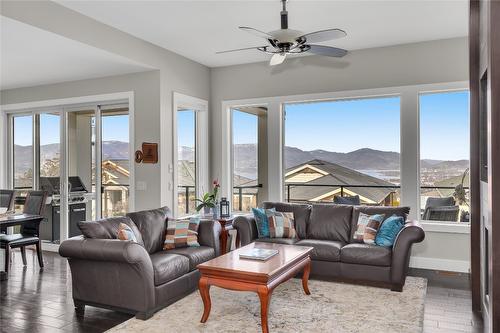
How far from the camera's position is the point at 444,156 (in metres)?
5.46

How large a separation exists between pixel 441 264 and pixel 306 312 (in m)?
2.59

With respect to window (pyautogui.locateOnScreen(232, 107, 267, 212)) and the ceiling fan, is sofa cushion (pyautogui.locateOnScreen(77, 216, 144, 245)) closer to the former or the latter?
the ceiling fan

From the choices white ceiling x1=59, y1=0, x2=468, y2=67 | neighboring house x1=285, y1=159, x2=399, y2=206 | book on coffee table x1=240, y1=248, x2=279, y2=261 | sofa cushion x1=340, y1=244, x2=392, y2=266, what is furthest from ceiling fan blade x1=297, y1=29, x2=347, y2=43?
neighboring house x1=285, y1=159, x2=399, y2=206

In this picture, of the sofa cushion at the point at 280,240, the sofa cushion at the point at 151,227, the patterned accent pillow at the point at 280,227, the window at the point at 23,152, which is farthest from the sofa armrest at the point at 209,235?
the window at the point at 23,152

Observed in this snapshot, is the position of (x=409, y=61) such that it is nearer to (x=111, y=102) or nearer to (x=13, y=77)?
(x=111, y=102)

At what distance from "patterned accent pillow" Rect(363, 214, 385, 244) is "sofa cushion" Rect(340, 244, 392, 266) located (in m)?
0.10

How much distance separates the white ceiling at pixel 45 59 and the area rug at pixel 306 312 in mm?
3052

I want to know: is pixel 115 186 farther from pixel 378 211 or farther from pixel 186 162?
pixel 378 211

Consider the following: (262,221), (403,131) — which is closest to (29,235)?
(262,221)

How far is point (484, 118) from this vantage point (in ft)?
11.0

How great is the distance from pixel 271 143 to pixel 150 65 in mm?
2185

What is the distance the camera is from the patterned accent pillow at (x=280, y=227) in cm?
519

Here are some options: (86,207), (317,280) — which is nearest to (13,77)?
(86,207)

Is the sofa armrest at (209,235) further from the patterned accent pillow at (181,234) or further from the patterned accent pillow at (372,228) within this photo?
the patterned accent pillow at (372,228)
